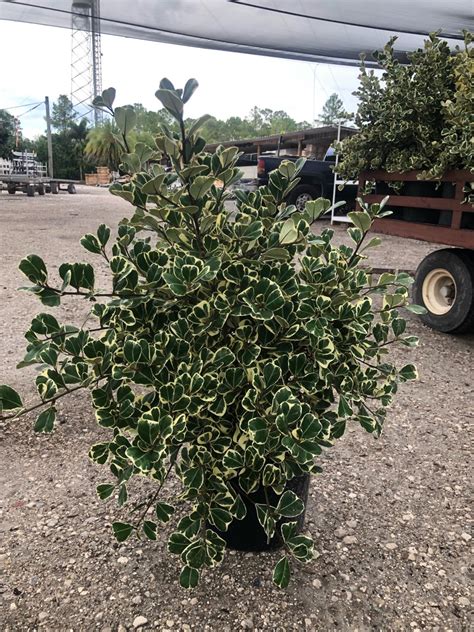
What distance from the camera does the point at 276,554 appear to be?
5.65 feet

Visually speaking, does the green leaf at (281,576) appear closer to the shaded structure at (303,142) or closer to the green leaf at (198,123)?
the green leaf at (198,123)

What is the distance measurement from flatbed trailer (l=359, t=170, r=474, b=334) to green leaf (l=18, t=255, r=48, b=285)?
9.49ft

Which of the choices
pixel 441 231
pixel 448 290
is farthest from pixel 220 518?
pixel 448 290

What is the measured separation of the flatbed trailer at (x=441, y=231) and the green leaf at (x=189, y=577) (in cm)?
299

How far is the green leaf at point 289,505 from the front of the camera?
1389mm

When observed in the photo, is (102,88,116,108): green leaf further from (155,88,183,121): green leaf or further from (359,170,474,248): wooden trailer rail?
(359,170,474,248): wooden trailer rail

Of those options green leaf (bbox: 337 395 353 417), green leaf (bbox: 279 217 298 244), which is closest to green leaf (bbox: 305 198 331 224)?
green leaf (bbox: 279 217 298 244)

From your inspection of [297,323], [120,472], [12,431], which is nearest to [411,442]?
[297,323]

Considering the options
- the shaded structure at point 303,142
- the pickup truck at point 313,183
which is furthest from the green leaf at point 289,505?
the shaded structure at point 303,142

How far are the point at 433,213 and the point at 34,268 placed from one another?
3827 mm

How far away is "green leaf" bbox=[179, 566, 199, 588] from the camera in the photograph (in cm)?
136

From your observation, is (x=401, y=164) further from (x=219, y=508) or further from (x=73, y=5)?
(x=73, y=5)

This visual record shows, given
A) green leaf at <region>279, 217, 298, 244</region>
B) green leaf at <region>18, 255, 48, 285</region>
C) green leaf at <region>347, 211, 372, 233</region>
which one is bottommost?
green leaf at <region>18, 255, 48, 285</region>

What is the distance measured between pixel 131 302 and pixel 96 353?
7.1 inches
